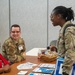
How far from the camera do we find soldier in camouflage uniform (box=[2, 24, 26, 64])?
9.28 feet

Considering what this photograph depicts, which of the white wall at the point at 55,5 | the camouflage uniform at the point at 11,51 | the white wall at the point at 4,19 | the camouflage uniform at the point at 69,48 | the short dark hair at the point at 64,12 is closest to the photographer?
the camouflage uniform at the point at 69,48

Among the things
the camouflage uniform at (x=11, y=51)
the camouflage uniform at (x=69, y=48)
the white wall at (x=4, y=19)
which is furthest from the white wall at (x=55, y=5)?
the camouflage uniform at (x=69, y=48)

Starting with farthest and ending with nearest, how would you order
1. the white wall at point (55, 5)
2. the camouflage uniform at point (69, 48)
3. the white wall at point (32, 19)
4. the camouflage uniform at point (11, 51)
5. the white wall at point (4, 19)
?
the white wall at point (4, 19)
the white wall at point (32, 19)
the white wall at point (55, 5)
the camouflage uniform at point (11, 51)
the camouflage uniform at point (69, 48)

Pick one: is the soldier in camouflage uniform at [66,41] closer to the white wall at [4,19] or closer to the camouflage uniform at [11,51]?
the camouflage uniform at [11,51]

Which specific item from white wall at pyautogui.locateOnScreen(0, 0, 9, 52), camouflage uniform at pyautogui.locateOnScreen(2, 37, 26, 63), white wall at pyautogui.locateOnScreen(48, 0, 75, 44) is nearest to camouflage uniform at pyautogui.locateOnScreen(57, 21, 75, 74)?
camouflage uniform at pyautogui.locateOnScreen(2, 37, 26, 63)

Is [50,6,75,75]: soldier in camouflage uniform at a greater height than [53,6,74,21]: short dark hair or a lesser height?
lesser

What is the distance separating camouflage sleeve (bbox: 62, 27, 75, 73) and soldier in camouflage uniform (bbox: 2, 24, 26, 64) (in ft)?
3.53

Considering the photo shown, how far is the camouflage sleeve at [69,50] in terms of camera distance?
1938mm

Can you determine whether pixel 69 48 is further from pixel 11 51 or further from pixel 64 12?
pixel 11 51

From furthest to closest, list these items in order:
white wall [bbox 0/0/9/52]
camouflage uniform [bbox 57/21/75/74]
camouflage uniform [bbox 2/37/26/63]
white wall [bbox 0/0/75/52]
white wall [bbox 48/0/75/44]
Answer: white wall [bbox 0/0/9/52], white wall [bbox 0/0/75/52], white wall [bbox 48/0/75/44], camouflage uniform [bbox 2/37/26/63], camouflage uniform [bbox 57/21/75/74]

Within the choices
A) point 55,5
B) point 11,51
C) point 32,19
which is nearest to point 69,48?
point 11,51

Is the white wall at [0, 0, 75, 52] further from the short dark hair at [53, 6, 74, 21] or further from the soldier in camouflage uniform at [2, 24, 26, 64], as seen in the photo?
the short dark hair at [53, 6, 74, 21]

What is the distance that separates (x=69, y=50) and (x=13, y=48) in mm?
1143

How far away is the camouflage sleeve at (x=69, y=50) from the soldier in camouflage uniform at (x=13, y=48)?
108cm
